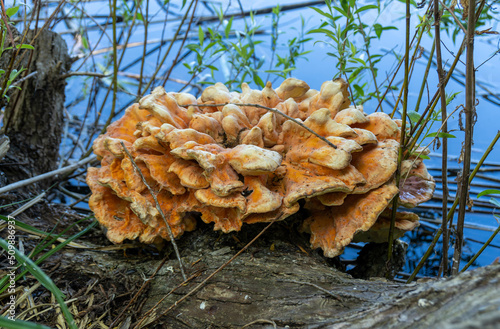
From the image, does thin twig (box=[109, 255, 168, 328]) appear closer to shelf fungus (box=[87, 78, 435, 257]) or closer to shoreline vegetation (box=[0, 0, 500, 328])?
shoreline vegetation (box=[0, 0, 500, 328])

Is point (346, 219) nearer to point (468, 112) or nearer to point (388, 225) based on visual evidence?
point (388, 225)

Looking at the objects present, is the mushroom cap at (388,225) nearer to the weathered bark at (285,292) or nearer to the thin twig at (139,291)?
the weathered bark at (285,292)

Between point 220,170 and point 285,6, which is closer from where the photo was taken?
point 220,170

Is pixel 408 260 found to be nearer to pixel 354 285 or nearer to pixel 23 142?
pixel 354 285

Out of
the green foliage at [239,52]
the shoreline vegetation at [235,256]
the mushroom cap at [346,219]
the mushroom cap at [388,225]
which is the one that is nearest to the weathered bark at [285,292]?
the shoreline vegetation at [235,256]

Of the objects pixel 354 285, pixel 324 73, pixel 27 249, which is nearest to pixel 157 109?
pixel 27 249

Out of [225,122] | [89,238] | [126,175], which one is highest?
[225,122]
